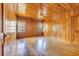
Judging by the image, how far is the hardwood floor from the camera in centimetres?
191

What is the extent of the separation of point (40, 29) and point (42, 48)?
10.6 inches

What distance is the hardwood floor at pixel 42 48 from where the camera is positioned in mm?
1905

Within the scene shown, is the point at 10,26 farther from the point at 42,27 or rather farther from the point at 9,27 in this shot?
the point at 42,27

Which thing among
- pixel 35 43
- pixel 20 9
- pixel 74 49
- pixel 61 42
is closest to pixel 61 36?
pixel 61 42

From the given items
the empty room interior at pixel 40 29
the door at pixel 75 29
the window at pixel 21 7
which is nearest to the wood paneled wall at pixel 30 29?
the empty room interior at pixel 40 29

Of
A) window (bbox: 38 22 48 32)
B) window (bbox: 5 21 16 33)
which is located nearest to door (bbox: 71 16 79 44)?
window (bbox: 38 22 48 32)

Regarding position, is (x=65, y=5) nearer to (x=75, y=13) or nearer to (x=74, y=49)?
(x=75, y=13)

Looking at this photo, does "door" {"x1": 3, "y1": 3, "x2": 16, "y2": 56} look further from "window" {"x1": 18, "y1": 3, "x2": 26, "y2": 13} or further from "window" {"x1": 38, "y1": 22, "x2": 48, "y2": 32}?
"window" {"x1": 38, "y1": 22, "x2": 48, "y2": 32}

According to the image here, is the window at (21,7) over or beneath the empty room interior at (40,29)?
over

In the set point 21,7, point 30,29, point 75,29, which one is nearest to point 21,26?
point 30,29

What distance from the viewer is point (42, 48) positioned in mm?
1925

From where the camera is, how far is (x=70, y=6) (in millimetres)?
1885

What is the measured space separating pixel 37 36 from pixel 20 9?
446mm

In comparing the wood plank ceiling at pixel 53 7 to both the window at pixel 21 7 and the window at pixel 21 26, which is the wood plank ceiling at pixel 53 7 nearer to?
the window at pixel 21 7
